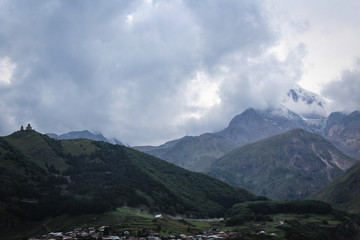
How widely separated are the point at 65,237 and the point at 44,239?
369 inches

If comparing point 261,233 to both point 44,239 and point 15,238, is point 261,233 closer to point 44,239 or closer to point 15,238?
point 44,239

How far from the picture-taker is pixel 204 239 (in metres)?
172

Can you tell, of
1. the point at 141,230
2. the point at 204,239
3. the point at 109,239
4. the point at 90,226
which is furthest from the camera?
the point at 90,226

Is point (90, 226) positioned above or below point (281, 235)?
above

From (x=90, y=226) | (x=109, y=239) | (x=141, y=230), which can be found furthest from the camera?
(x=90, y=226)

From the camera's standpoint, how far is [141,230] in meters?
183

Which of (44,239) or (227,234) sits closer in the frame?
(44,239)

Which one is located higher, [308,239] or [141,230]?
[141,230]

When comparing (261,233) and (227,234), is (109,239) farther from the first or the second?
(261,233)

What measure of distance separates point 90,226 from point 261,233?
306 feet

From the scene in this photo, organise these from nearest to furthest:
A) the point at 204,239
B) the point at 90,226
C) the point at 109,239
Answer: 1. the point at 109,239
2. the point at 204,239
3. the point at 90,226

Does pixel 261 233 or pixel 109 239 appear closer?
pixel 109 239

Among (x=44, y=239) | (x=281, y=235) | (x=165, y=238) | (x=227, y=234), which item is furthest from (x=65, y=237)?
(x=281, y=235)

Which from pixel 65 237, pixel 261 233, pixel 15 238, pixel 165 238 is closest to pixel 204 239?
pixel 165 238
